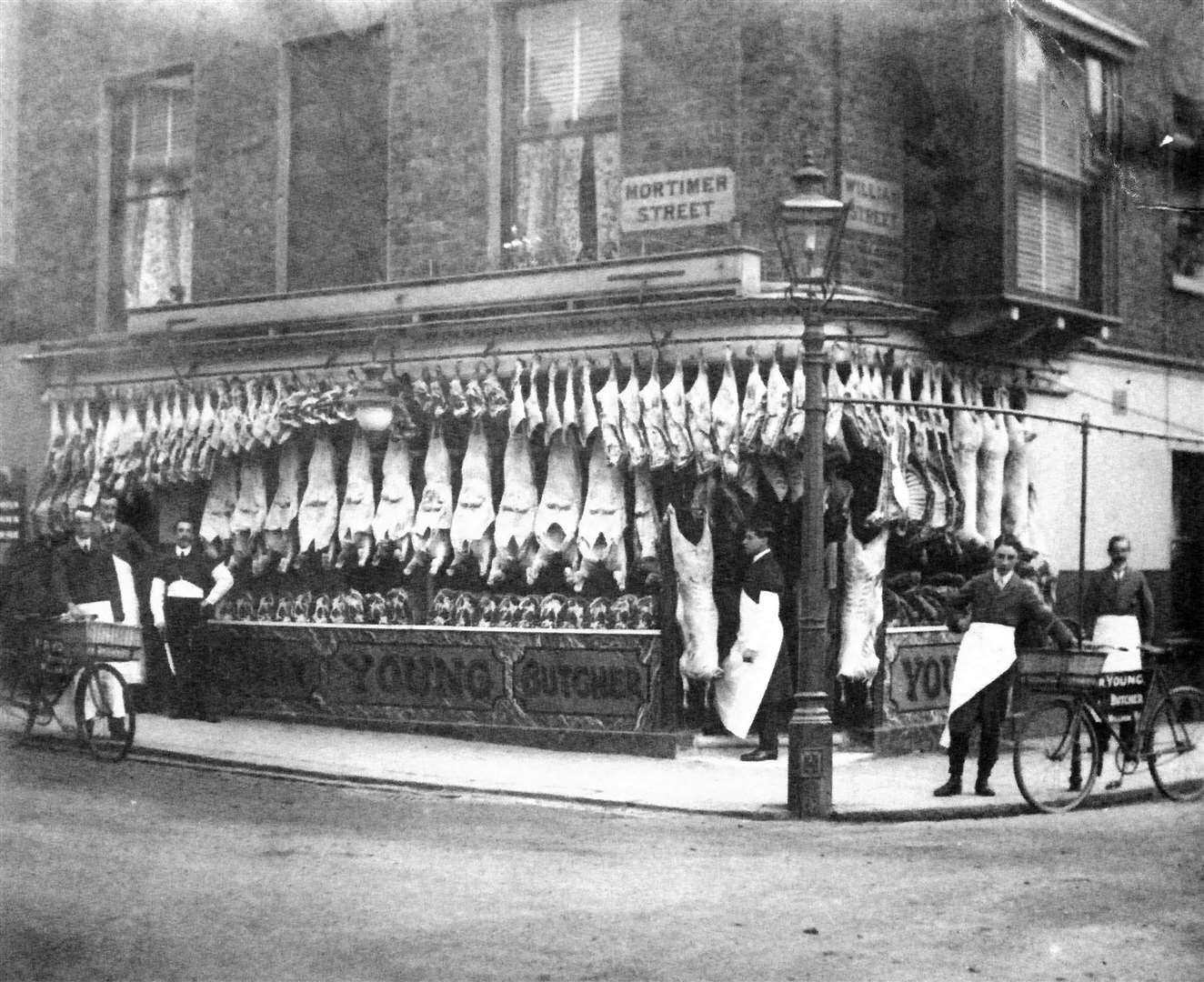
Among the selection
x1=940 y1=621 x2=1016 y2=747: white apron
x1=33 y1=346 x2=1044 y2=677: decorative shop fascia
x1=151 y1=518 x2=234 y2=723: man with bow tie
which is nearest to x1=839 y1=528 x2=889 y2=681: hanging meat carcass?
x1=33 y1=346 x2=1044 y2=677: decorative shop fascia

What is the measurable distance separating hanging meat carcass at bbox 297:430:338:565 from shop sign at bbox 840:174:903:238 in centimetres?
518

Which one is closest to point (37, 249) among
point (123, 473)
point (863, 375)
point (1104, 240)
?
point (123, 473)

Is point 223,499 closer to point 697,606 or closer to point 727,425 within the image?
point 697,606

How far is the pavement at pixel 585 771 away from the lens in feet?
41.3

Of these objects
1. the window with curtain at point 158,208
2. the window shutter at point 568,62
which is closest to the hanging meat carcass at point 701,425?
the window shutter at point 568,62

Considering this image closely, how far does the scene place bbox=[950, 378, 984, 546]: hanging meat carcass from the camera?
51.4ft

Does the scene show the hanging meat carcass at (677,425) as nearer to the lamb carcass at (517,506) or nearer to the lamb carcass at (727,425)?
the lamb carcass at (727,425)

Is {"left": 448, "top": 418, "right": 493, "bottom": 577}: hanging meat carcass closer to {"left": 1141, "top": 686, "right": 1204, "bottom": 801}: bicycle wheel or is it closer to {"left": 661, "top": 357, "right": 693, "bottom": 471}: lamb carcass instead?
{"left": 661, "top": 357, "right": 693, "bottom": 471}: lamb carcass

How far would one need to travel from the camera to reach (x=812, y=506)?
12.5 meters

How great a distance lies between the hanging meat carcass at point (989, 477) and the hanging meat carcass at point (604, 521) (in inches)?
123

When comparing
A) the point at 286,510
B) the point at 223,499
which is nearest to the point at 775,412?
the point at 286,510

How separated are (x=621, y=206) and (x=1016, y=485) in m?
4.23

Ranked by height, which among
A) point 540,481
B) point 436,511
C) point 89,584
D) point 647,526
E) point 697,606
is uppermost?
point 540,481

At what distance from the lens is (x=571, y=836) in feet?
36.4
